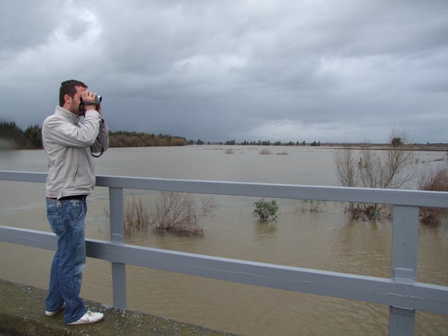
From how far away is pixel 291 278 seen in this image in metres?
2.17

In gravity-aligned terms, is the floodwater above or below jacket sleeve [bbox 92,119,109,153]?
below

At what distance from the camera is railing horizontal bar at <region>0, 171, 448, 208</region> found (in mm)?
1844

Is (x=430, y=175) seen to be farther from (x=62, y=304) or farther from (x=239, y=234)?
(x=62, y=304)

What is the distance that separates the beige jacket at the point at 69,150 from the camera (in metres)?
2.35

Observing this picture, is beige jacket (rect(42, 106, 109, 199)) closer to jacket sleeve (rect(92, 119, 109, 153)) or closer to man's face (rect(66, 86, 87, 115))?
man's face (rect(66, 86, 87, 115))

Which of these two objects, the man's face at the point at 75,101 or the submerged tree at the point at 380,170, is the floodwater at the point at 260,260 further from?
the man's face at the point at 75,101

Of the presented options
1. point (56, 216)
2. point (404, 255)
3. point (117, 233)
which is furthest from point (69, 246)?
point (404, 255)

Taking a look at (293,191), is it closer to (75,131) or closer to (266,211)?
(75,131)

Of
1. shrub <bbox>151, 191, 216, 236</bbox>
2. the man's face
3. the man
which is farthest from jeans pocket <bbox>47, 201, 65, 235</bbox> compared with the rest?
shrub <bbox>151, 191, 216, 236</bbox>

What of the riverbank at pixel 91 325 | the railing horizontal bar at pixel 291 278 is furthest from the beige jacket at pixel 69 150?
the riverbank at pixel 91 325

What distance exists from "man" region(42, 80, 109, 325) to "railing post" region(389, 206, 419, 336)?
194 centimetres

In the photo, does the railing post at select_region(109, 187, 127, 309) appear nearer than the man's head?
No

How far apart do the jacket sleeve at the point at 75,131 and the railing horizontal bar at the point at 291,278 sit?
0.85 m

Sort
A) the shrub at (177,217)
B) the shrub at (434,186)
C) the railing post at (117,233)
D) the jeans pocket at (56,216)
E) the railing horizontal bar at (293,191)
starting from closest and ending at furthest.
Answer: the railing horizontal bar at (293,191) → the jeans pocket at (56,216) → the railing post at (117,233) → the shrub at (177,217) → the shrub at (434,186)
